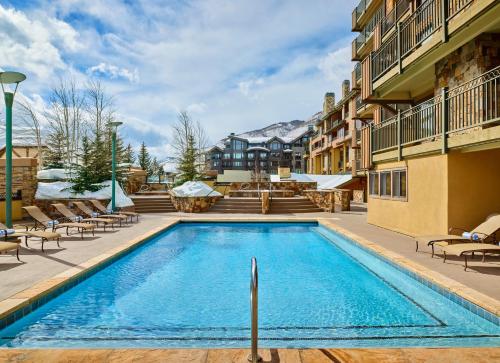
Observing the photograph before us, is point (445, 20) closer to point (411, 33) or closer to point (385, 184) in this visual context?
point (411, 33)

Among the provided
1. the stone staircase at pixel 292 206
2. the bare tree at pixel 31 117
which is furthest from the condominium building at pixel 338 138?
the bare tree at pixel 31 117

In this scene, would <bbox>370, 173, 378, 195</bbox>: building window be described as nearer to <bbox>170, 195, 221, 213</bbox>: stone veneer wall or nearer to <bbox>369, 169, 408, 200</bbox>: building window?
<bbox>369, 169, 408, 200</bbox>: building window

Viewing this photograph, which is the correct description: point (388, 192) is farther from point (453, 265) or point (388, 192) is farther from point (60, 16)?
point (60, 16)

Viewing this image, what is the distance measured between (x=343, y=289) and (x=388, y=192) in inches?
295

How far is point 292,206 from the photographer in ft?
72.5

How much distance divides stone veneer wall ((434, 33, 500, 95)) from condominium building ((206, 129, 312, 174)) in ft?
229

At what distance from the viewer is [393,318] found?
5.61 metres

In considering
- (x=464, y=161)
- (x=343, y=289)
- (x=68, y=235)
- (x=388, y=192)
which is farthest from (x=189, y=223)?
(x=464, y=161)

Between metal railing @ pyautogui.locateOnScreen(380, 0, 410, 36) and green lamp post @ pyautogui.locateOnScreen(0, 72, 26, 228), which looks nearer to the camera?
green lamp post @ pyautogui.locateOnScreen(0, 72, 26, 228)

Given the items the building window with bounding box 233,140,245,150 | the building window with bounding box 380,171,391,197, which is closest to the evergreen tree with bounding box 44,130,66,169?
the building window with bounding box 380,171,391,197

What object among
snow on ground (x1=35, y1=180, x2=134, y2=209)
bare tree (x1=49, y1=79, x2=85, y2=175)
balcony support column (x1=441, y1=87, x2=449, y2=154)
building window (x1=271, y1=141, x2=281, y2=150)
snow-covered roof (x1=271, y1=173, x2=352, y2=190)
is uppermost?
building window (x1=271, y1=141, x2=281, y2=150)

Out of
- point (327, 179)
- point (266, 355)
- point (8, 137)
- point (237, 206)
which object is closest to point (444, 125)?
point (266, 355)

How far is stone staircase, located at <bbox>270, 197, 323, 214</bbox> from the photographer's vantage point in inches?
846

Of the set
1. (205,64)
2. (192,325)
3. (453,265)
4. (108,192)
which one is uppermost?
(205,64)
